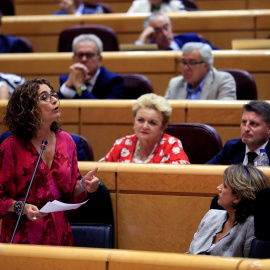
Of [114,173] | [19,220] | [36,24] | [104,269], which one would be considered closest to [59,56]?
[36,24]

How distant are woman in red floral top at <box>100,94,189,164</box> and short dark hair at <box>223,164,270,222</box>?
45 cm

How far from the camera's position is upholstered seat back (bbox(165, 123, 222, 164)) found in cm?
187

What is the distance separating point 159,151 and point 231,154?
21 cm

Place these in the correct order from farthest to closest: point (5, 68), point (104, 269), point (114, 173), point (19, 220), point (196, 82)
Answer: point (5, 68), point (196, 82), point (114, 173), point (19, 220), point (104, 269)

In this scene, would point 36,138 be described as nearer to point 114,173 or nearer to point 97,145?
point 114,173

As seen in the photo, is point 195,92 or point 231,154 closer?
point 231,154

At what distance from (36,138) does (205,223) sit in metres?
0.43

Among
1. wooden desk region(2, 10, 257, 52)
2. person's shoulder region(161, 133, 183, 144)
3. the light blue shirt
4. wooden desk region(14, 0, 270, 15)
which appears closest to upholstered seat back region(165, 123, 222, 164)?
person's shoulder region(161, 133, 183, 144)

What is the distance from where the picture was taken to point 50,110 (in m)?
1.39

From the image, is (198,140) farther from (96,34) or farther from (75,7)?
(75,7)

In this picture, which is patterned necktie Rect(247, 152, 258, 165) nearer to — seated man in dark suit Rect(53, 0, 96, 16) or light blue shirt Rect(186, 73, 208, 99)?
light blue shirt Rect(186, 73, 208, 99)

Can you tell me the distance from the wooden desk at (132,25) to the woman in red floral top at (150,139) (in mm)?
1187

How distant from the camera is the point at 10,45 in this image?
2928 mm

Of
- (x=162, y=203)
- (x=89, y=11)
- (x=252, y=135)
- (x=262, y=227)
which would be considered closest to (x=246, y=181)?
(x=262, y=227)
